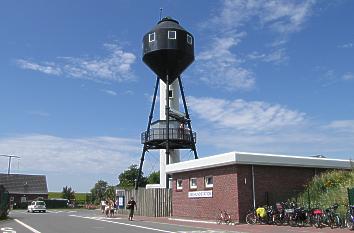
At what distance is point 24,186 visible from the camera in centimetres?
8544

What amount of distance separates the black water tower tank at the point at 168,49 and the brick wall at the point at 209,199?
545 inches

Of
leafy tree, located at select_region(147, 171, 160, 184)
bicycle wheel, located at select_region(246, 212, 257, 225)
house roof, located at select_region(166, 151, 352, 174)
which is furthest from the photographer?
leafy tree, located at select_region(147, 171, 160, 184)

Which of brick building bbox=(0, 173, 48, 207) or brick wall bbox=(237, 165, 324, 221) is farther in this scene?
brick building bbox=(0, 173, 48, 207)

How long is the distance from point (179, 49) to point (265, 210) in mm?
21865

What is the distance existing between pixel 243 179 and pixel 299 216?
425 cm

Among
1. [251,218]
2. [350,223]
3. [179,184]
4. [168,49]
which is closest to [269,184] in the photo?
[251,218]

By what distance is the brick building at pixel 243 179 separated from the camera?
2503 cm

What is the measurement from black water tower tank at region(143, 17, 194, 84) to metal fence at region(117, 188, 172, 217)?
1195 centimetres

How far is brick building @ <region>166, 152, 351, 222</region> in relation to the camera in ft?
82.1

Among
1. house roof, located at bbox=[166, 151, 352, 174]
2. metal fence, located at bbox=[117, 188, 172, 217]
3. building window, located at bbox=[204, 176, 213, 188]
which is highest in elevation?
house roof, located at bbox=[166, 151, 352, 174]

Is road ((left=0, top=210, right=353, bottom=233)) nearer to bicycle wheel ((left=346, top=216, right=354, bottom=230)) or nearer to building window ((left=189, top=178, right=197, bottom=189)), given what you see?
bicycle wheel ((left=346, top=216, right=354, bottom=230))

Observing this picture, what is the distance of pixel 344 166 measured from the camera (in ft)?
97.5

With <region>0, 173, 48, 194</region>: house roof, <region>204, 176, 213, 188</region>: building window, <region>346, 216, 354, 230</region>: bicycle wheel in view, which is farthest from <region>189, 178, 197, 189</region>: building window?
<region>0, 173, 48, 194</region>: house roof

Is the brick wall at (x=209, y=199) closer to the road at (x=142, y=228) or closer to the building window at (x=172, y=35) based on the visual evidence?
the road at (x=142, y=228)
